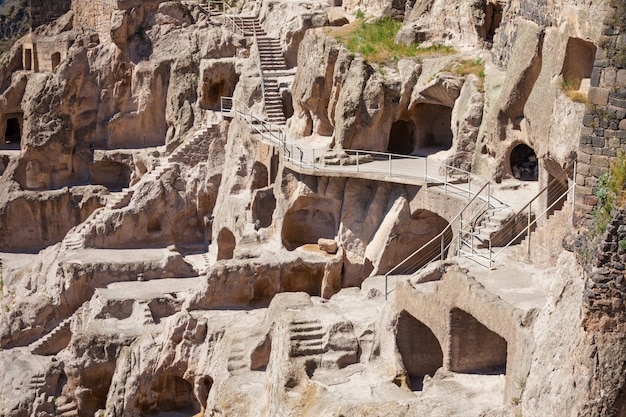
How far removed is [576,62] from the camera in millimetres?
22625

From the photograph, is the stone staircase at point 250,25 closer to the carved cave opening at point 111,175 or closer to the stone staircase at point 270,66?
the stone staircase at point 270,66

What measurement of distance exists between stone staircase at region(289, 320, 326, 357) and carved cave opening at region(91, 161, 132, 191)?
20107mm

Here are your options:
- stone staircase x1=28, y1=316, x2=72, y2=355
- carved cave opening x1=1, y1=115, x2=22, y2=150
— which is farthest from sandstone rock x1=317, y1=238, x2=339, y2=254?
carved cave opening x1=1, y1=115, x2=22, y2=150

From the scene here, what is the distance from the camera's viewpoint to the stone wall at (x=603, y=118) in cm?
1664

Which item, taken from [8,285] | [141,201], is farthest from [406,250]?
[8,285]

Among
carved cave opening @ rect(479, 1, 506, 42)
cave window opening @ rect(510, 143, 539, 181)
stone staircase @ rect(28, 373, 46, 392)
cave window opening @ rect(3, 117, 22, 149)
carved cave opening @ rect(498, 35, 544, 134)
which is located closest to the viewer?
carved cave opening @ rect(498, 35, 544, 134)

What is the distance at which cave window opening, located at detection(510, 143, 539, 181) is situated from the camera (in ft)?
90.6

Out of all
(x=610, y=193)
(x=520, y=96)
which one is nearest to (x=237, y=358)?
(x=520, y=96)

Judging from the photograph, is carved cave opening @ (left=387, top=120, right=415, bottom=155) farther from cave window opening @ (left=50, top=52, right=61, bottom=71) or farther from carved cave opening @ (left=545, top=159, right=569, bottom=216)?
cave window opening @ (left=50, top=52, right=61, bottom=71)

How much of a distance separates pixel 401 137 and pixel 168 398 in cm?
1130

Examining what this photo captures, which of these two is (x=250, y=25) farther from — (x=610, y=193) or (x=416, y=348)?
(x=610, y=193)

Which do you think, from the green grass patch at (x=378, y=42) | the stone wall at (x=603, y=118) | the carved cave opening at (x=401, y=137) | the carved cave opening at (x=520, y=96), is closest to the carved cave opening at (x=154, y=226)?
the carved cave opening at (x=401, y=137)

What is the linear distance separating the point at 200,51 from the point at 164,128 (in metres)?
3.15

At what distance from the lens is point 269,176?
33875 mm
